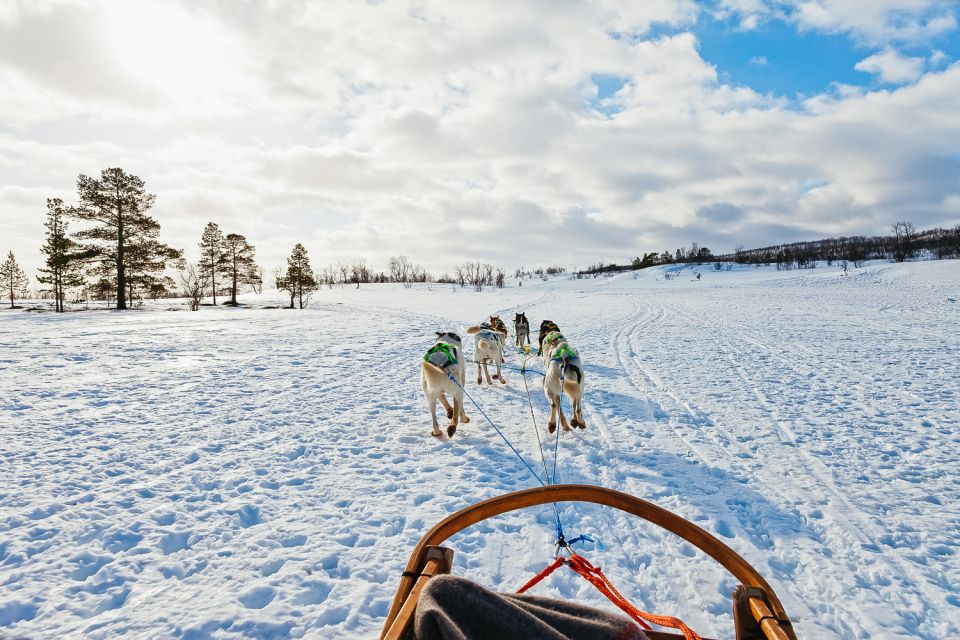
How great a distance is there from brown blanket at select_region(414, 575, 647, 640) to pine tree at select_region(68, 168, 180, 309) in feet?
115

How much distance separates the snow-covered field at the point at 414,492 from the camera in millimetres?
2604

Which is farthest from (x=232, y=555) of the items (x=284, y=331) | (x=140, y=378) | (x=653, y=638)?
(x=284, y=331)

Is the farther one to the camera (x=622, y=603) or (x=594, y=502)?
(x=594, y=502)

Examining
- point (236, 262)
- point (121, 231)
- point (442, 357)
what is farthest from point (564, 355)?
point (236, 262)

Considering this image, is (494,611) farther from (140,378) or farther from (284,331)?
(284,331)

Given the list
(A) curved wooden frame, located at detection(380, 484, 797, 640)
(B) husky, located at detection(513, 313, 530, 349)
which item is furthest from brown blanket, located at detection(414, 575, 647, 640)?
(B) husky, located at detection(513, 313, 530, 349)

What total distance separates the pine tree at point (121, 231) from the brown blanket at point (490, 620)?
35.1m

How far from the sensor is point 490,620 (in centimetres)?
136

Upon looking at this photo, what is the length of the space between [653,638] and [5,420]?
8050mm

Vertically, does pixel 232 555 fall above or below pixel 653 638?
below

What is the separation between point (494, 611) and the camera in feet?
4.45

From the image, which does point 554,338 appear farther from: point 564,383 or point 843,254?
point 843,254

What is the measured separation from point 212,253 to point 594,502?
47.3 meters

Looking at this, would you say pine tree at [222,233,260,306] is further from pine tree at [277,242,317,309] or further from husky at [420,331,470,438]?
husky at [420,331,470,438]
